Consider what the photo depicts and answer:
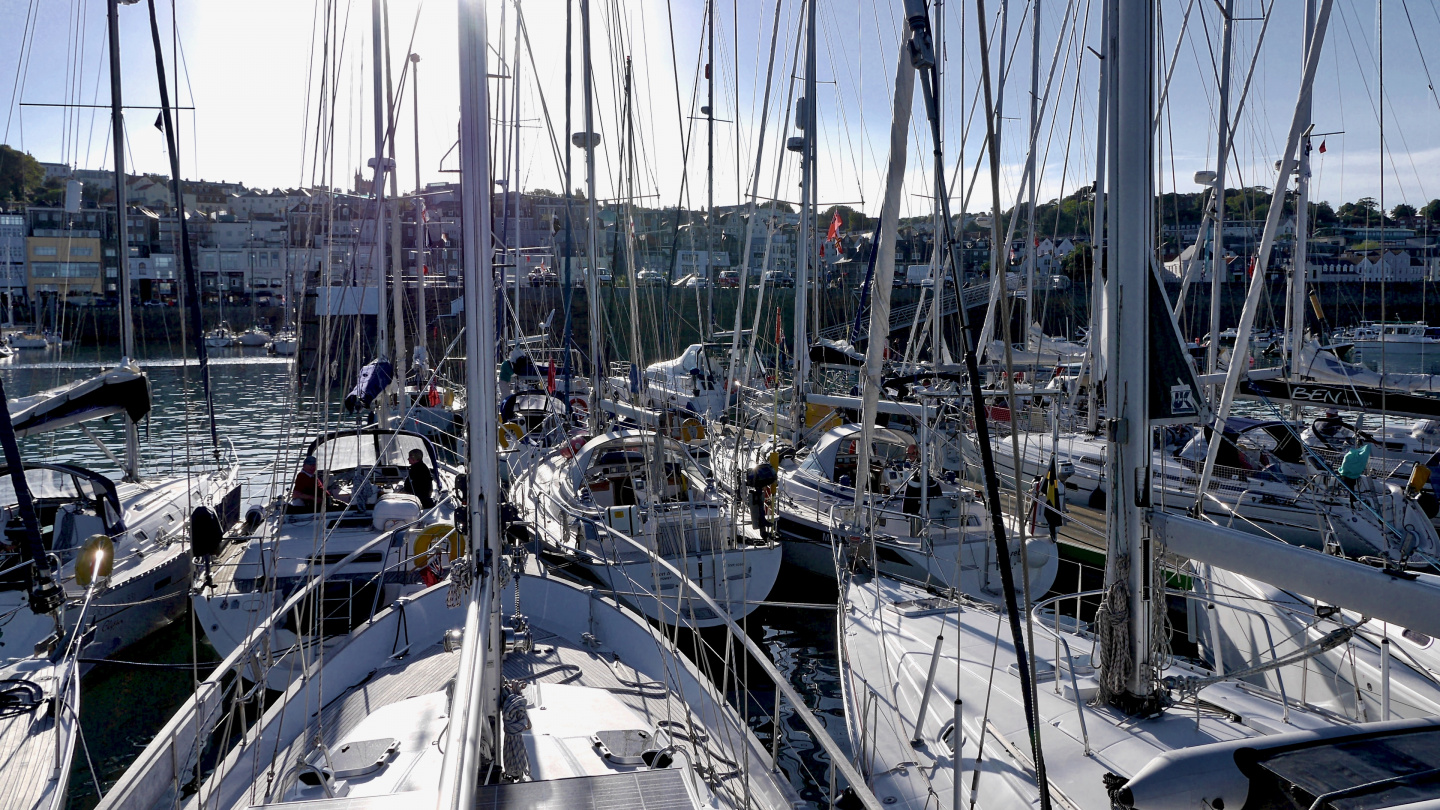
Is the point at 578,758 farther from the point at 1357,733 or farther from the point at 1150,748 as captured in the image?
the point at 1357,733

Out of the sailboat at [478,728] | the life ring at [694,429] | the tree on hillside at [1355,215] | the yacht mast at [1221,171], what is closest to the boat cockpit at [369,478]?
the sailboat at [478,728]

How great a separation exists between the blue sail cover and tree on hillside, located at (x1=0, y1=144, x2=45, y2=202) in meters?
41.5

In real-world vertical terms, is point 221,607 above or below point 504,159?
below

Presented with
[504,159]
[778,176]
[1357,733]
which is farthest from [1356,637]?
[778,176]

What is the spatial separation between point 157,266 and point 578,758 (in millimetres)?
71036

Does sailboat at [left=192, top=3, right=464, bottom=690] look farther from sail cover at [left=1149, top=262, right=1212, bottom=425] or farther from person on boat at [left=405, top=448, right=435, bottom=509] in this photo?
sail cover at [left=1149, top=262, right=1212, bottom=425]

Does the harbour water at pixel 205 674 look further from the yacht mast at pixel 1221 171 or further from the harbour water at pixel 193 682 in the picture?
the yacht mast at pixel 1221 171

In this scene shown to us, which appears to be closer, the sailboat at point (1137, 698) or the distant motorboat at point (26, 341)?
the sailboat at point (1137, 698)

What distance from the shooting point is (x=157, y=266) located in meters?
63.0

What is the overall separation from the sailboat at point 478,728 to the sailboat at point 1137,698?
0.84 m

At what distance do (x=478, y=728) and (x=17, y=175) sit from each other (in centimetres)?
5633

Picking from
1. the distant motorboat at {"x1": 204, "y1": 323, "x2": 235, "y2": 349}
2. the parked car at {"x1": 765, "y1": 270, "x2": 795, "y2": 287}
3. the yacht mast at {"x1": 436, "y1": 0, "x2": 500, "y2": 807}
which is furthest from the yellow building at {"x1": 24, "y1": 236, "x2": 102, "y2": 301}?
the yacht mast at {"x1": 436, "y1": 0, "x2": 500, "y2": 807}

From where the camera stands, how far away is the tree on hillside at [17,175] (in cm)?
4462

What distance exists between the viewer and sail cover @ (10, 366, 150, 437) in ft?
27.7
